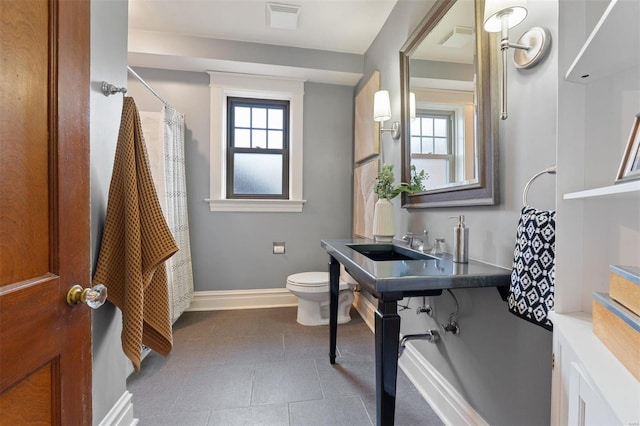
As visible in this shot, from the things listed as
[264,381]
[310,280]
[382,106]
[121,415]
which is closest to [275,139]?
[382,106]

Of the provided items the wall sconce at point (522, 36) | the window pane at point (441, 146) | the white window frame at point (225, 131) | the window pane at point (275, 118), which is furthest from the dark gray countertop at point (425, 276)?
the window pane at point (275, 118)

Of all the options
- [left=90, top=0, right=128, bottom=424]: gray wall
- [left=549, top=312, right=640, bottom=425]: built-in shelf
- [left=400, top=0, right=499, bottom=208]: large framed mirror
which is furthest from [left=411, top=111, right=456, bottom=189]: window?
[left=90, top=0, right=128, bottom=424]: gray wall

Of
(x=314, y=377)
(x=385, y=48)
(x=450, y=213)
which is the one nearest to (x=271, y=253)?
(x=314, y=377)

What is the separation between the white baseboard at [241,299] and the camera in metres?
2.74

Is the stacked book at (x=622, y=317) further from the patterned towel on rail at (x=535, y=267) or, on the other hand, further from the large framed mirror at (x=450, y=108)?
the large framed mirror at (x=450, y=108)

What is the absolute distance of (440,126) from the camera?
1.50 meters

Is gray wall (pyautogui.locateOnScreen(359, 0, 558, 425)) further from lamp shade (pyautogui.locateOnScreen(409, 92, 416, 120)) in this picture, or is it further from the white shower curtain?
the white shower curtain

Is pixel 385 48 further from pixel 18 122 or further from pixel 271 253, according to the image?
pixel 18 122

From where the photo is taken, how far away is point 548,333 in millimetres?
888

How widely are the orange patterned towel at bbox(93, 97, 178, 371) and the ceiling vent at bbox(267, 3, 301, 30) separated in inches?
57.0

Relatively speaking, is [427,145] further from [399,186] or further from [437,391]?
[437,391]

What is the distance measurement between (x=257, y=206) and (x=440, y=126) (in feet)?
6.24

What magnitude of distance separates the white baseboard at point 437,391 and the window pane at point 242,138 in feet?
7.73

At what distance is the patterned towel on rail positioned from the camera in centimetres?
77
